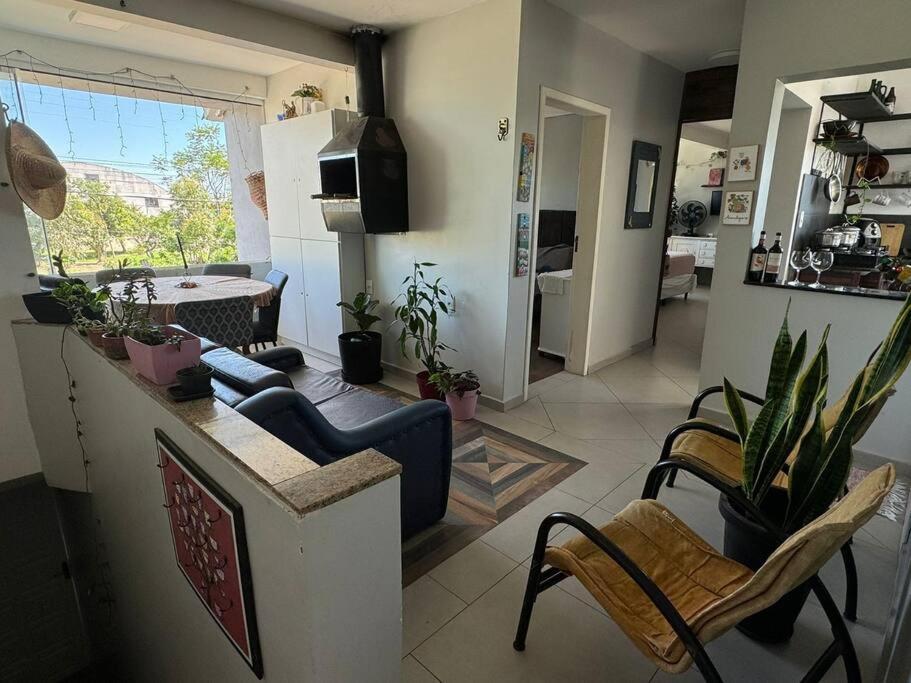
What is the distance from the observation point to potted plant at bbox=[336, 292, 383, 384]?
3.90m

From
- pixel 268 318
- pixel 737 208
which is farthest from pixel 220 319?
pixel 737 208

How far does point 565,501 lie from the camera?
238 cm

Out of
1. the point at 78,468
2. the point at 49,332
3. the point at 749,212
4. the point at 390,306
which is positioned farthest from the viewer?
the point at 390,306

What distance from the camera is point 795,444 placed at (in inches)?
58.4

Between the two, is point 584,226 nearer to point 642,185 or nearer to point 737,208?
point 642,185

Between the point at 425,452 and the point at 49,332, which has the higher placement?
the point at 49,332

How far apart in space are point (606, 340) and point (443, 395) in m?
1.85

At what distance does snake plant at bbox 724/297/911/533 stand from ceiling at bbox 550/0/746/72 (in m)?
2.54

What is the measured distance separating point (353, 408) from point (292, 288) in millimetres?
2644

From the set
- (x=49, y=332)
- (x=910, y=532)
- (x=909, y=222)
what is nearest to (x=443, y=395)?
(x=49, y=332)

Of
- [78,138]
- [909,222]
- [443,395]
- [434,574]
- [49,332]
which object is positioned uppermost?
[78,138]

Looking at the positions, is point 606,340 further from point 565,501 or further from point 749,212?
point 565,501

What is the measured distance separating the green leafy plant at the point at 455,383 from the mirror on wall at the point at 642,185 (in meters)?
2.06

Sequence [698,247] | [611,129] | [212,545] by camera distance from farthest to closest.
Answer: [698,247], [611,129], [212,545]
